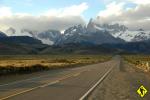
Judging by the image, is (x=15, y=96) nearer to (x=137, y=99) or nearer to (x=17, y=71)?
(x=137, y=99)

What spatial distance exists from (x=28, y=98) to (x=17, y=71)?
2802cm

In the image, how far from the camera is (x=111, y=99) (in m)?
17.9

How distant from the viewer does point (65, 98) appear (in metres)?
17.6

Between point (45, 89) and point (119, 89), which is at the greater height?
point (45, 89)

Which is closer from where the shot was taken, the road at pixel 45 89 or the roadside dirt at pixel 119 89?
the road at pixel 45 89

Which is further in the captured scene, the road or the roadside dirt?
the roadside dirt

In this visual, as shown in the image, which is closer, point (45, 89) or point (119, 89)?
Result: point (45, 89)

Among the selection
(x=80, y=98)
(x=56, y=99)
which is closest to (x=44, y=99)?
(x=56, y=99)

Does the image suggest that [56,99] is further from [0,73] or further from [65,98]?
[0,73]

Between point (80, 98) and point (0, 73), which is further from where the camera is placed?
point (0, 73)

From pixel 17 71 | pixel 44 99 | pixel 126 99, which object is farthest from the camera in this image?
pixel 17 71

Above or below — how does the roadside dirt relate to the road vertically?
below

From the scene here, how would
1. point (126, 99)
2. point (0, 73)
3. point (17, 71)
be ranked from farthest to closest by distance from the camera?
point (17, 71) → point (0, 73) → point (126, 99)

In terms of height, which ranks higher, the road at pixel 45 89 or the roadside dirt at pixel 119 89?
the road at pixel 45 89
